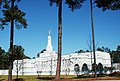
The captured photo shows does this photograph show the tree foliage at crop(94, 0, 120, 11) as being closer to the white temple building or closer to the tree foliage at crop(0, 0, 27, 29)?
the tree foliage at crop(0, 0, 27, 29)

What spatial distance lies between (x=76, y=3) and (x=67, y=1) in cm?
136

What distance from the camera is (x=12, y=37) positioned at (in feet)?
90.1

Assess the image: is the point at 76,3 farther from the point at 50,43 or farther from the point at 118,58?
the point at 118,58

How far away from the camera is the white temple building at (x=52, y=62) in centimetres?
8056

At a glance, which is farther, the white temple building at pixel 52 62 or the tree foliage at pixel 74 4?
Answer: the white temple building at pixel 52 62

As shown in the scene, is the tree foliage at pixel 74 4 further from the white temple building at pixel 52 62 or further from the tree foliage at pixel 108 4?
the white temple building at pixel 52 62

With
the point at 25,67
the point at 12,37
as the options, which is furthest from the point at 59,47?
the point at 25,67

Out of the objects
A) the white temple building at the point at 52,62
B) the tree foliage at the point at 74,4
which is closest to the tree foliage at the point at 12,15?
the tree foliage at the point at 74,4

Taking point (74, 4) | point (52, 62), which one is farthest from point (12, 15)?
point (52, 62)

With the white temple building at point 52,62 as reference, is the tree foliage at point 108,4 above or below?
above

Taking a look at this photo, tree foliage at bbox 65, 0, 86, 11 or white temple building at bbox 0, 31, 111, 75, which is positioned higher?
tree foliage at bbox 65, 0, 86, 11

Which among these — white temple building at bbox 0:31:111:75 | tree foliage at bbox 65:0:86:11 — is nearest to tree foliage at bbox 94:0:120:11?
tree foliage at bbox 65:0:86:11

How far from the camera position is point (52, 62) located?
8519 cm

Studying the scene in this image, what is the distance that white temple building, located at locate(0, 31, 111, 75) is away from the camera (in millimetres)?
80562
